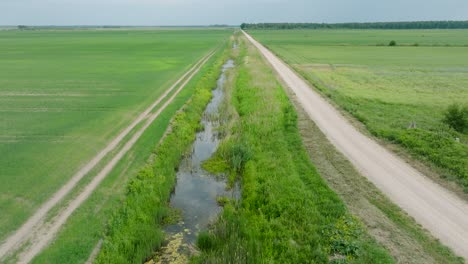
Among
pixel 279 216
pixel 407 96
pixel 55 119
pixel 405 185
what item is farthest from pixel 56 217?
pixel 407 96

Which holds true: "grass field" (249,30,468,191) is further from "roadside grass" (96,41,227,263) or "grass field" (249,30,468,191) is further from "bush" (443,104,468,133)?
"roadside grass" (96,41,227,263)

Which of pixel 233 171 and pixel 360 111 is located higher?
pixel 360 111

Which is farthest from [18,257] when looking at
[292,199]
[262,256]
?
[292,199]

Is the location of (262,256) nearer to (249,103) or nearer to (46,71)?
(249,103)

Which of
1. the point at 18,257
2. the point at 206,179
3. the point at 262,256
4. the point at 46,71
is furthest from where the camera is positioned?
the point at 46,71

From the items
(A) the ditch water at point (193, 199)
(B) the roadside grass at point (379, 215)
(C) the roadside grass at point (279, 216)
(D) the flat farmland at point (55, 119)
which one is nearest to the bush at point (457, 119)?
(B) the roadside grass at point (379, 215)

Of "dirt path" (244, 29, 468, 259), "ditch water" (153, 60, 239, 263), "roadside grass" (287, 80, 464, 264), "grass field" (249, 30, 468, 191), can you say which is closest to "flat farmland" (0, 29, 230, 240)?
"ditch water" (153, 60, 239, 263)
